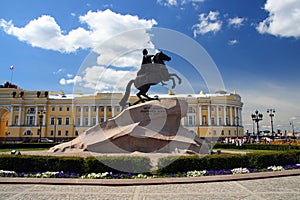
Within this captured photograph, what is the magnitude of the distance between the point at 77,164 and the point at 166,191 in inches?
162

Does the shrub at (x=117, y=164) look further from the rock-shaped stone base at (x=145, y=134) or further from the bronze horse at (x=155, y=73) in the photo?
the bronze horse at (x=155, y=73)

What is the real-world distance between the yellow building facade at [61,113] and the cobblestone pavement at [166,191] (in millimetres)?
53087

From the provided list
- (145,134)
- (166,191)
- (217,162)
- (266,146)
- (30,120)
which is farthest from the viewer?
(30,120)

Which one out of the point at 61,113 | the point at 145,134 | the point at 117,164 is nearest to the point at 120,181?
the point at 117,164

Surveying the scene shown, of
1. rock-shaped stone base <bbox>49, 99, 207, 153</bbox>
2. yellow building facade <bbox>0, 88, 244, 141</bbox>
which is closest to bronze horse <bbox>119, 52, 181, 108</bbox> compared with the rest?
rock-shaped stone base <bbox>49, 99, 207, 153</bbox>

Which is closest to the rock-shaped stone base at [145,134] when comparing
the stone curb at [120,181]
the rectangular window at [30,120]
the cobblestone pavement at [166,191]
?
the stone curb at [120,181]

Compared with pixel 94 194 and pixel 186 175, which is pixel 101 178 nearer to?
pixel 94 194

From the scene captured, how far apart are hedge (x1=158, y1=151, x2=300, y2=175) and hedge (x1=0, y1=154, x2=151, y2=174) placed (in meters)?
0.82

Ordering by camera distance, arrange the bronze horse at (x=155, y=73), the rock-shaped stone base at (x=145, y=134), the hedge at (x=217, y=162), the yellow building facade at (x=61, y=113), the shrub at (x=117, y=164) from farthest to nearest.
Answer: the yellow building facade at (x=61, y=113) < the bronze horse at (x=155, y=73) < the rock-shaped stone base at (x=145, y=134) < the hedge at (x=217, y=162) < the shrub at (x=117, y=164)

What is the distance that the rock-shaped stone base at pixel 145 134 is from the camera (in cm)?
1347

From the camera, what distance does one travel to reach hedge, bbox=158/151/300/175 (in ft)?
33.1

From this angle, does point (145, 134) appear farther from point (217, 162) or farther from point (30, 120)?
point (30, 120)

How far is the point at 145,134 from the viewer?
1360cm

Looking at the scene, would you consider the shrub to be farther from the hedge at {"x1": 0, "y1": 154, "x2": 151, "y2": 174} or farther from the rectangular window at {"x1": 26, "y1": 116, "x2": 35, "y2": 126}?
the rectangular window at {"x1": 26, "y1": 116, "x2": 35, "y2": 126}
